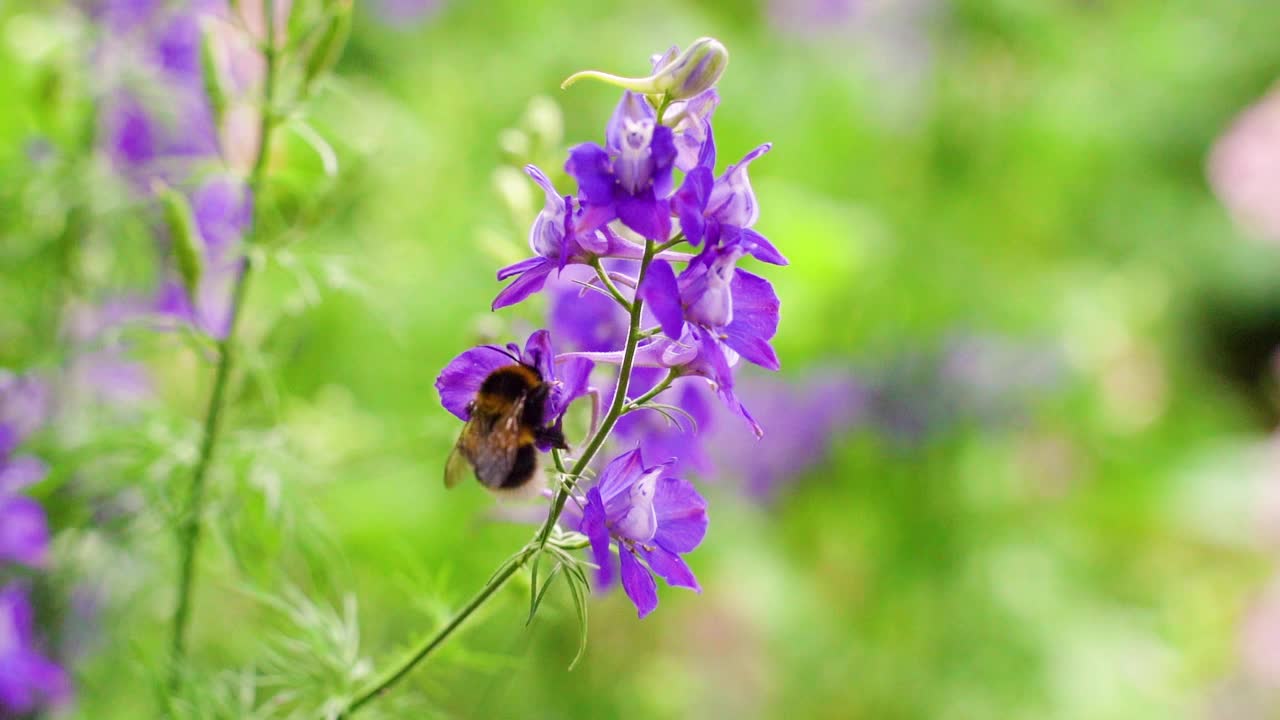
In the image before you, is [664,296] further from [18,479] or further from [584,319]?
[18,479]

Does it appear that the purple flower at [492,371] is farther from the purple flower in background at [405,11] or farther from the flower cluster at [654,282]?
the purple flower in background at [405,11]

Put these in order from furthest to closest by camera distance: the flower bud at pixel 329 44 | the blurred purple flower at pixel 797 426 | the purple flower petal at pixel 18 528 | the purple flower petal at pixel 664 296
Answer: the blurred purple flower at pixel 797 426, the purple flower petal at pixel 18 528, the flower bud at pixel 329 44, the purple flower petal at pixel 664 296

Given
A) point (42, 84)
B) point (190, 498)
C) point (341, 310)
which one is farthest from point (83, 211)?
point (341, 310)

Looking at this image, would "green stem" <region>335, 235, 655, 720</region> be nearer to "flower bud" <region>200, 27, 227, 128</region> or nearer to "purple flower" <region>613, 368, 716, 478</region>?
"purple flower" <region>613, 368, 716, 478</region>

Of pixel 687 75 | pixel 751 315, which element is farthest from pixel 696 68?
pixel 751 315

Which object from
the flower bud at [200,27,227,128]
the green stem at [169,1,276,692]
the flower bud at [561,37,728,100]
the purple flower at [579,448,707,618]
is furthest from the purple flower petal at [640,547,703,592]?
the flower bud at [200,27,227,128]

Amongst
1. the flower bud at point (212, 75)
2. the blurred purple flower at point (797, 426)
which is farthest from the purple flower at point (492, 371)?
the blurred purple flower at point (797, 426)
